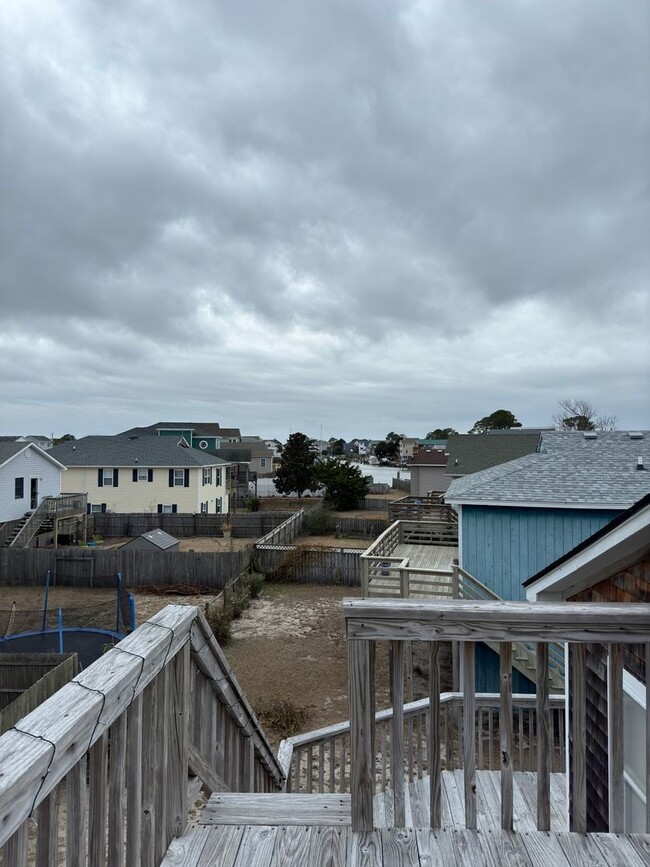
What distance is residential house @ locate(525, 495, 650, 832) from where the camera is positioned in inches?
109

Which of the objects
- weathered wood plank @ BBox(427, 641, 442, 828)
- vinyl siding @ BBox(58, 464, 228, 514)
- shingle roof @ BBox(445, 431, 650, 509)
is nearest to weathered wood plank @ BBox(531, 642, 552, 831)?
weathered wood plank @ BBox(427, 641, 442, 828)

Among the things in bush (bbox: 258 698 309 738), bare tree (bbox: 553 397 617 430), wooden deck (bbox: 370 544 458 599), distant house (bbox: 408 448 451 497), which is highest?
bare tree (bbox: 553 397 617 430)

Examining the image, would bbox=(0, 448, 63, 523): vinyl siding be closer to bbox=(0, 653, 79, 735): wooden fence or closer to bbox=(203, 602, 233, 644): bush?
bbox=(203, 602, 233, 644): bush

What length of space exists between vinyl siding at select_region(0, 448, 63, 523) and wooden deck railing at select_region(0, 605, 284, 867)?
27019 millimetres

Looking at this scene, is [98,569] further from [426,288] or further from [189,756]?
[426,288]

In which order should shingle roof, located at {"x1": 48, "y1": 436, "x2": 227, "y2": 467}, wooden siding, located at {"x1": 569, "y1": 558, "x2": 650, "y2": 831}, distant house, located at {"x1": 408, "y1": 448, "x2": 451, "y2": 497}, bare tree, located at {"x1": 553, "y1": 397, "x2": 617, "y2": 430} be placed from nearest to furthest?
wooden siding, located at {"x1": 569, "y1": 558, "x2": 650, "y2": 831}, shingle roof, located at {"x1": 48, "y1": 436, "x2": 227, "y2": 467}, distant house, located at {"x1": 408, "y1": 448, "x2": 451, "y2": 497}, bare tree, located at {"x1": 553, "y1": 397, "x2": 617, "y2": 430}

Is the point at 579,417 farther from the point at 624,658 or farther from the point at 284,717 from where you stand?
the point at 624,658

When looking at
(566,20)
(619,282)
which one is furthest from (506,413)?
(566,20)

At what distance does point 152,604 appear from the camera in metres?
16.2

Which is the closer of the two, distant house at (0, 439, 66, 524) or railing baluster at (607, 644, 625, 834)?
railing baluster at (607, 644, 625, 834)

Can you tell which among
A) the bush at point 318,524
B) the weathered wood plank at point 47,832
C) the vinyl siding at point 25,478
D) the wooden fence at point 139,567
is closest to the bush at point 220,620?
the wooden fence at point 139,567

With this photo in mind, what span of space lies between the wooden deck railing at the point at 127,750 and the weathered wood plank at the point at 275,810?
114 millimetres

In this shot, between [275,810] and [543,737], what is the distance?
126 centimetres

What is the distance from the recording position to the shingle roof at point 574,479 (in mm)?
9773
